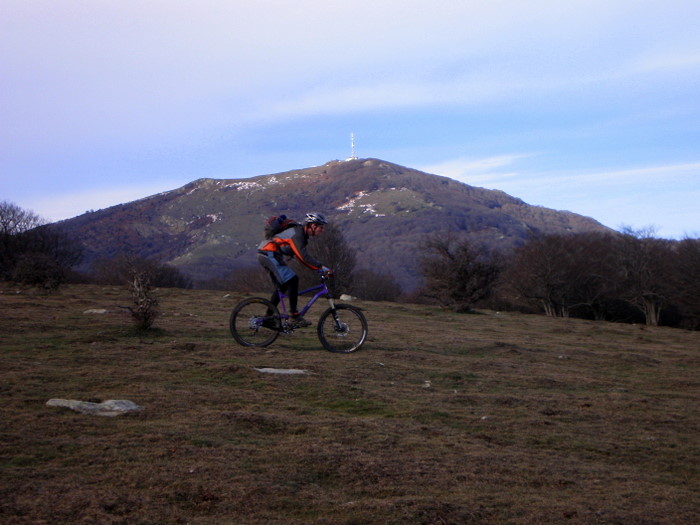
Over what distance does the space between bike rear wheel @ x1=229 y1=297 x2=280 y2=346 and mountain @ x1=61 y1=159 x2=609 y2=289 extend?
8419 cm

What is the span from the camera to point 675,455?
6262mm

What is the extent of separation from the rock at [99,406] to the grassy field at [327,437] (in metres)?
0.10

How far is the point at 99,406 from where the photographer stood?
5.89 metres

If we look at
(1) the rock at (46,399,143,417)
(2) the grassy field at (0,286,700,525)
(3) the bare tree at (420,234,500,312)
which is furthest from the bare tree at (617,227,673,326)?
(1) the rock at (46,399,143,417)

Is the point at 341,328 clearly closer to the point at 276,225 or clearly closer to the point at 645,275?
the point at 276,225

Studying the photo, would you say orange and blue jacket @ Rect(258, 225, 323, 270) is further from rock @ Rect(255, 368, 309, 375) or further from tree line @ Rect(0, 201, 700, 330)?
tree line @ Rect(0, 201, 700, 330)

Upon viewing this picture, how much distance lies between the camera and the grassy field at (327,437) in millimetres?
4203

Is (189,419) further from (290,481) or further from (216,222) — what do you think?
(216,222)

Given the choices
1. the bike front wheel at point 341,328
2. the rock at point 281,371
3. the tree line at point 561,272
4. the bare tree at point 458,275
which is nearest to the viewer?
the rock at point 281,371

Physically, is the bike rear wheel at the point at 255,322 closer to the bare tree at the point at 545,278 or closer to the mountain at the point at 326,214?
the bare tree at the point at 545,278

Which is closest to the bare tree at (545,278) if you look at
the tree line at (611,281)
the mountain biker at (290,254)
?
the tree line at (611,281)

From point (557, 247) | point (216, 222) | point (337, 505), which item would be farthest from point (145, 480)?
point (216, 222)

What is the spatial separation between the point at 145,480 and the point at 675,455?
488 cm

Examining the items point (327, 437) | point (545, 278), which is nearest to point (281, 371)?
point (327, 437)
